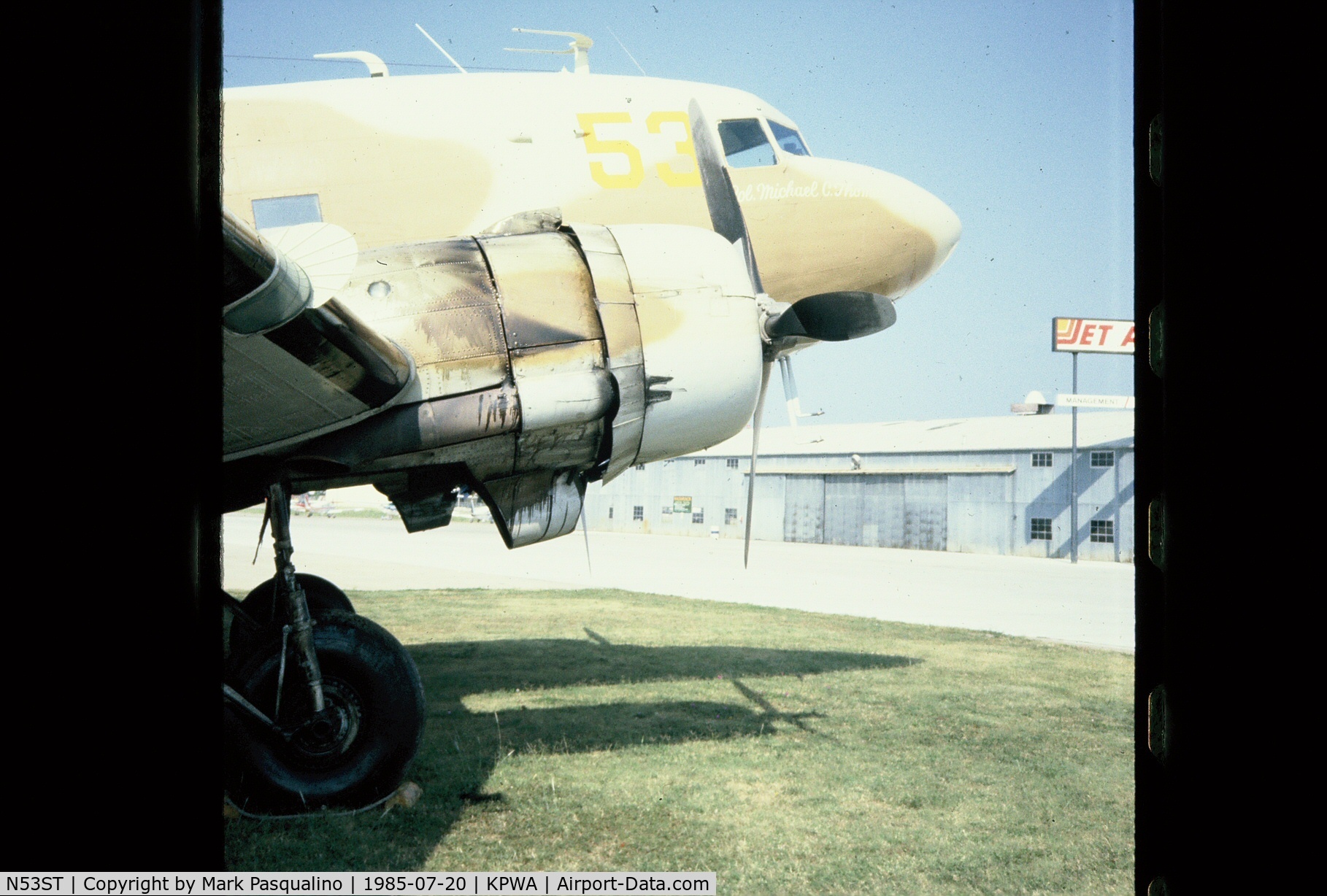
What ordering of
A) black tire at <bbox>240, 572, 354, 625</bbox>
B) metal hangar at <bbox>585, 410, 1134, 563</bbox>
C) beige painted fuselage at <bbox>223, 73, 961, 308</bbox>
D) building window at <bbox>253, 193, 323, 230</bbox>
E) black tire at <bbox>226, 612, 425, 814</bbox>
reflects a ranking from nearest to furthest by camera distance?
black tire at <bbox>226, 612, 425, 814</bbox> < black tire at <bbox>240, 572, 354, 625</bbox> < building window at <bbox>253, 193, 323, 230</bbox> < beige painted fuselage at <bbox>223, 73, 961, 308</bbox> < metal hangar at <bbox>585, 410, 1134, 563</bbox>

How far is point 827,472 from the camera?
106ft

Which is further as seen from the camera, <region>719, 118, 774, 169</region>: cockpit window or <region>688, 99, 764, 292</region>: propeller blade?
<region>719, 118, 774, 169</region>: cockpit window

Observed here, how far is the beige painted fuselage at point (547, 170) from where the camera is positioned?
22.3ft

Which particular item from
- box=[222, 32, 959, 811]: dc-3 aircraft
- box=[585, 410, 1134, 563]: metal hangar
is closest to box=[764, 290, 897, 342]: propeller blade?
box=[222, 32, 959, 811]: dc-3 aircraft

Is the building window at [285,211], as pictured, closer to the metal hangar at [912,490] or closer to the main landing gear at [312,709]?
the main landing gear at [312,709]

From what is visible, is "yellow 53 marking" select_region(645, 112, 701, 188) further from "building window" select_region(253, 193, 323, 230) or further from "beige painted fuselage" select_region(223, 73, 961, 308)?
"building window" select_region(253, 193, 323, 230)

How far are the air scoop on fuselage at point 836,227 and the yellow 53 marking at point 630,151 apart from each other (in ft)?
1.94

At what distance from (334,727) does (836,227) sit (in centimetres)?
609

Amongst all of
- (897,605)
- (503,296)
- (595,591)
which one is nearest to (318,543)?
(595,591)

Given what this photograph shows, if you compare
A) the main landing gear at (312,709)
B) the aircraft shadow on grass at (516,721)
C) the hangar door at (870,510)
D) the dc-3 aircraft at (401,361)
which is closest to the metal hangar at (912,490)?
the hangar door at (870,510)

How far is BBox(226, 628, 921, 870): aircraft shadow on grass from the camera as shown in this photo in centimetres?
381

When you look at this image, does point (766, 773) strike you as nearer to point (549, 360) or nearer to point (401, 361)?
point (549, 360)

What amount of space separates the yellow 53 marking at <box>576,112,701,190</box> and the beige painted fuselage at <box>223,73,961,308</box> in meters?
0.01

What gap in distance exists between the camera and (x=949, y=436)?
3061cm
